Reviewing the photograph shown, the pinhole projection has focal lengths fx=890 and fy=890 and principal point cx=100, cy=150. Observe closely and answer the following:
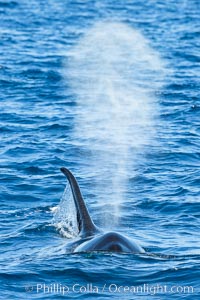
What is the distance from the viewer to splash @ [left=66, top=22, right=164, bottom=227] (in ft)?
83.6

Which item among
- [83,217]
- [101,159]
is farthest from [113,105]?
[83,217]

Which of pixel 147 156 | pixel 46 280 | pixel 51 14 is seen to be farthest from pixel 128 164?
pixel 51 14

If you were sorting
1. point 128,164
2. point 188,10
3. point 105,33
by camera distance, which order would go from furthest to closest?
1. point 188,10
2. point 105,33
3. point 128,164

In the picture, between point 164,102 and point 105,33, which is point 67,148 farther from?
point 105,33

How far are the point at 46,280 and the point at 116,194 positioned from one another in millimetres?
7256

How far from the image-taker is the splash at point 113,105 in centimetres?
2547

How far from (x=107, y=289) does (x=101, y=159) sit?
36.8 feet

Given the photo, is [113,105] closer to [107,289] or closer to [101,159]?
[101,159]

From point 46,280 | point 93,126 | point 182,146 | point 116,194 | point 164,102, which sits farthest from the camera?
point 164,102

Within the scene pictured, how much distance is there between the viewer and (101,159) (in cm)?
2719

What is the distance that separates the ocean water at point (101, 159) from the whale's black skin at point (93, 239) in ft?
0.54

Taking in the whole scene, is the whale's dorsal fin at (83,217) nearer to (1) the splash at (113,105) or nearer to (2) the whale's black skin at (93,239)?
(2) the whale's black skin at (93,239)

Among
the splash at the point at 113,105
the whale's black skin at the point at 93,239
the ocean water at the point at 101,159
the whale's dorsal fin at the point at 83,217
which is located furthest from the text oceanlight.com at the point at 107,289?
the splash at the point at 113,105

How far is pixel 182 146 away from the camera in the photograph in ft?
93.9
